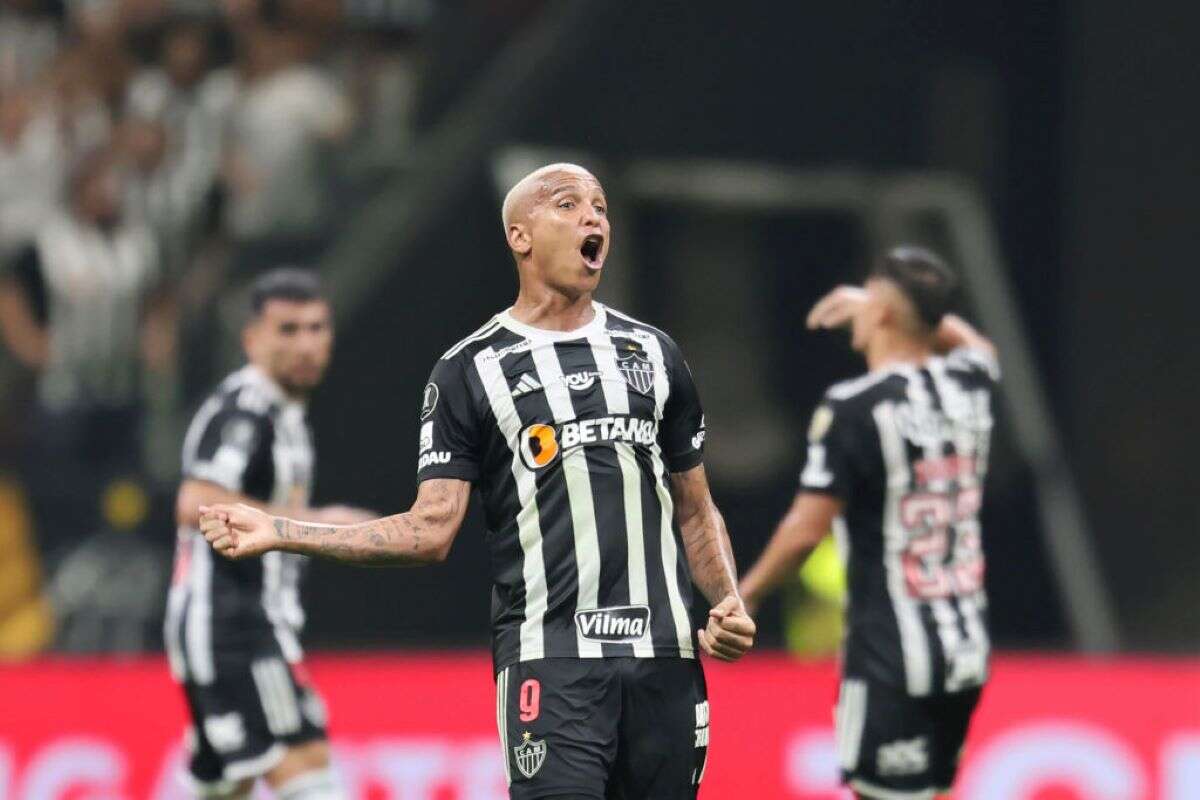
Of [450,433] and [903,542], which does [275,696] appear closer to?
[903,542]

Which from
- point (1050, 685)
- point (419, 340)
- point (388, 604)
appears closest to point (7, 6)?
point (419, 340)

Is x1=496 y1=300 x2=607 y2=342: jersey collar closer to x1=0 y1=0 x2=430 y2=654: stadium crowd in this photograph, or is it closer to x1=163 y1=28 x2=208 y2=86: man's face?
x1=0 y1=0 x2=430 y2=654: stadium crowd

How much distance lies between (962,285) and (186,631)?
5.91 m

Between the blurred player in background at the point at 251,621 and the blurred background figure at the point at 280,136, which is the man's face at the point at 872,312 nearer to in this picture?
the blurred player in background at the point at 251,621

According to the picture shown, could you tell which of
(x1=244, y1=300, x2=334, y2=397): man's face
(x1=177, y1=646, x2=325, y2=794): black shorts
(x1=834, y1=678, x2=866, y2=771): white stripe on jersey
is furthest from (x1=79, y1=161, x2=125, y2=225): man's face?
(x1=834, y1=678, x2=866, y2=771): white stripe on jersey

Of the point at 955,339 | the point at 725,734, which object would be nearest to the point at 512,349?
the point at 955,339

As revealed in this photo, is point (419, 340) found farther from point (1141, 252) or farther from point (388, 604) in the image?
point (1141, 252)

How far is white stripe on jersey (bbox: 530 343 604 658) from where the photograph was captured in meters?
4.88

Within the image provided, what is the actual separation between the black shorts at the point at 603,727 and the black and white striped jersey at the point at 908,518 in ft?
5.67

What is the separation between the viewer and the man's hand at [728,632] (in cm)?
467

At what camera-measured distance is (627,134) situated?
11.5m

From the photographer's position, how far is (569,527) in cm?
490

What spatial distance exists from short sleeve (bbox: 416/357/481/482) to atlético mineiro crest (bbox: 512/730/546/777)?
2.02ft

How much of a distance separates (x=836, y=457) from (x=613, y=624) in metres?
1.84
